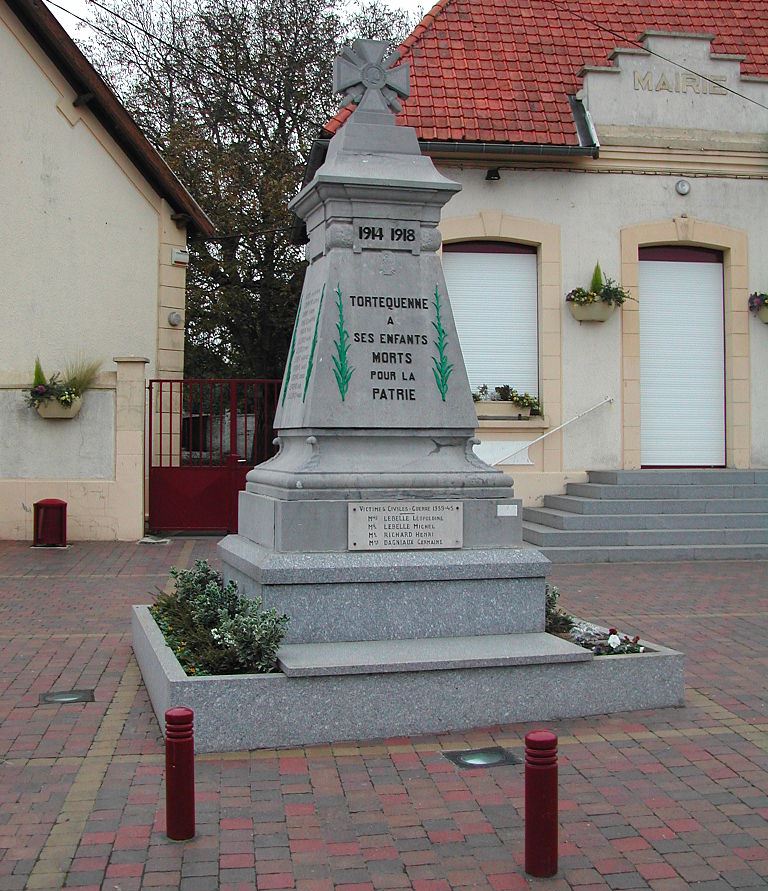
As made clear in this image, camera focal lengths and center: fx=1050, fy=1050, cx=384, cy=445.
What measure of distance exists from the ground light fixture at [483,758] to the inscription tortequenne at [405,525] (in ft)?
4.93

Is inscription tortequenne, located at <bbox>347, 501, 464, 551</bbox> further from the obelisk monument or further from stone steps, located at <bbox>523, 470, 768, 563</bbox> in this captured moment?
stone steps, located at <bbox>523, 470, 768, 563</bbox>

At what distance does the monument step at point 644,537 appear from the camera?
13828mm

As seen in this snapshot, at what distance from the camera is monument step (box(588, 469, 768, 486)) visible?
15094mm

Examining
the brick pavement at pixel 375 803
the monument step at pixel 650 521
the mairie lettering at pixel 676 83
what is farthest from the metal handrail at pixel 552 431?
the brick pavement at pixel 375 803

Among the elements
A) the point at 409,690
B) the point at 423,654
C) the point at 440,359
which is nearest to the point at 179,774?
the point at 409,690

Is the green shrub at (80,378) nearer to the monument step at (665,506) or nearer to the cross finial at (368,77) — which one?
the monument step at (665,506)

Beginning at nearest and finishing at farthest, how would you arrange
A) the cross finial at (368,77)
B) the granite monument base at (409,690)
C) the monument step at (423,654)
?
the granite monument base at (409,690)
the monument step at (423,654)
the cross finial at (368,77)

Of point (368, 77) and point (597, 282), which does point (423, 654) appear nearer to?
point (368, 77)

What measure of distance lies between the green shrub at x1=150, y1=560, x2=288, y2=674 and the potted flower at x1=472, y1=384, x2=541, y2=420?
8.92m

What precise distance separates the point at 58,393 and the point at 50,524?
1.92 metres

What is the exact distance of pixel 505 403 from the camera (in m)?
15.8

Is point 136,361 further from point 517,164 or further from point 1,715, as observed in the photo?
point 1,715

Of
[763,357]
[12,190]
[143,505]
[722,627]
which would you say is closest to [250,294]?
[12,190]

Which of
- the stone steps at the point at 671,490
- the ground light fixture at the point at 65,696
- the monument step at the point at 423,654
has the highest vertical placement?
the stone steps at the point at 671,490
